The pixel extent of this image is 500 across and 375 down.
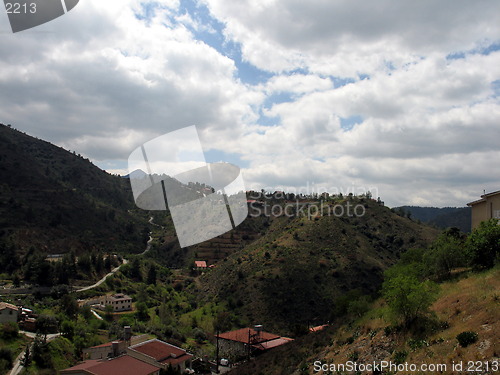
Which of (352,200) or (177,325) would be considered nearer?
(177,325)

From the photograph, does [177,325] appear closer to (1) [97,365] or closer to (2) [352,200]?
(1) [97,365]

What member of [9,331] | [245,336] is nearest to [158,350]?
[9,331]

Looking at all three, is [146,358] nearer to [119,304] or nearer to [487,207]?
[119,304]

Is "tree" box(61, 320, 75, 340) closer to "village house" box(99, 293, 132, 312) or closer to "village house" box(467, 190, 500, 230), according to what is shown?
"village house" box(99, 293, 132, 312)

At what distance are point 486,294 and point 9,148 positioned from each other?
105262 millimetres

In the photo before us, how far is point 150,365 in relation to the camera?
24812 millimetres

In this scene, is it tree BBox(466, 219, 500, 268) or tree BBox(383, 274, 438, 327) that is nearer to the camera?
tree BBox(383, 274, 438, 327)

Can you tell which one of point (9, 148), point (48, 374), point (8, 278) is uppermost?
point (9, 148)

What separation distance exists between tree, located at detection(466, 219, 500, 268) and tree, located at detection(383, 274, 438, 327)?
840 centimetres

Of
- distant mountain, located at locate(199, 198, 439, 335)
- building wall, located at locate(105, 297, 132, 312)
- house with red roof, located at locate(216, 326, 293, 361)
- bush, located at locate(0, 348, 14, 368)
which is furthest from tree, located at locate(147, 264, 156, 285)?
bush, located at locate(0, 348, 14, 368)

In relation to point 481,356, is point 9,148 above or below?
above

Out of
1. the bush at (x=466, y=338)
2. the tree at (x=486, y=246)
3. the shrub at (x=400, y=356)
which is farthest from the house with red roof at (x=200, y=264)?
the bush at (x=466, y=338)

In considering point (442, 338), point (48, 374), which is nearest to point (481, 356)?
point (442, 338)

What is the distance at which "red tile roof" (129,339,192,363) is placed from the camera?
27969mm
